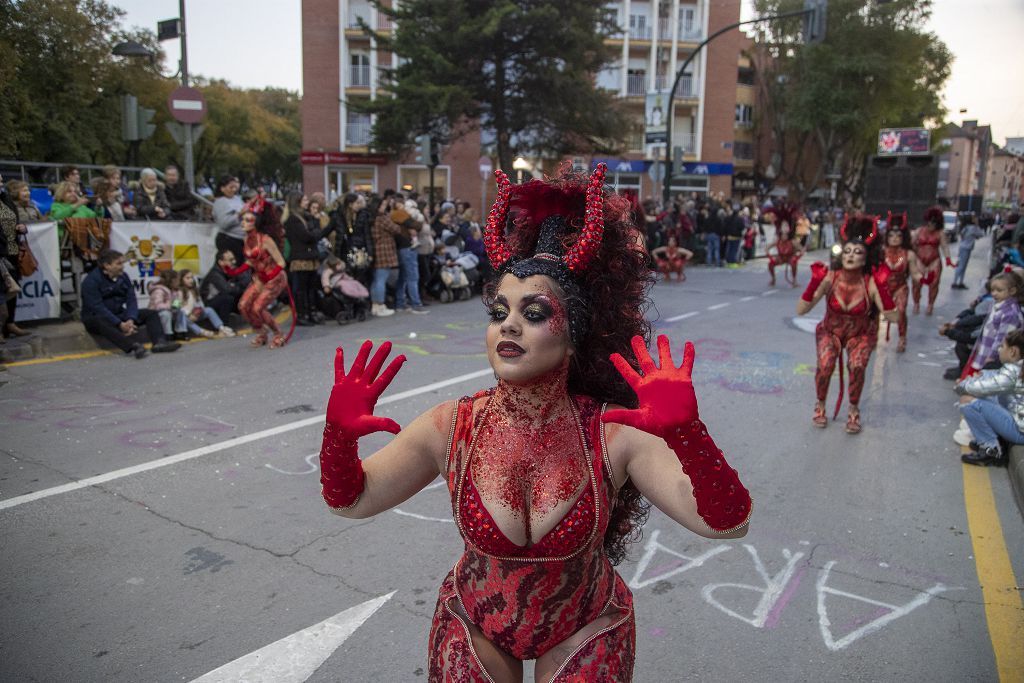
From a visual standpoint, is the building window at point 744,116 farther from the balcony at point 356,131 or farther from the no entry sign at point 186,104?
the no entry sign at point 186,104

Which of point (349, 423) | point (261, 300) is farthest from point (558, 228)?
point (261, 300)

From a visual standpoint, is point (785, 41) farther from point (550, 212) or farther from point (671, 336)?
point (550, 212)

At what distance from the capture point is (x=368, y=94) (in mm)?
39312

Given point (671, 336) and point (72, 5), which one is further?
point (671, 336)

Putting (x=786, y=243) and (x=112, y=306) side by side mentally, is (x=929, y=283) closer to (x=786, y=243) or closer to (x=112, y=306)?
(x=786, y=243)

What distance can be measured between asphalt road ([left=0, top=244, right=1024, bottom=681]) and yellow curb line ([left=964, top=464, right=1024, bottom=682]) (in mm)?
51

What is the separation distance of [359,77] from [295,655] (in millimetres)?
39236

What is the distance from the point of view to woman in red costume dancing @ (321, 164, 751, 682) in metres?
2.12

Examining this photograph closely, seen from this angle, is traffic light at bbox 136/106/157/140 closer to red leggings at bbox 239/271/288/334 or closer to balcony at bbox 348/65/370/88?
red leggings at bbox 239/271/288/334

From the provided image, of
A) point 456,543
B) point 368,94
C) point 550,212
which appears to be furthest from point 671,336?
point 368,94

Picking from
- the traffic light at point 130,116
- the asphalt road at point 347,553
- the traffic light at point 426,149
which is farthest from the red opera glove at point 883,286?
the traffic light at point 426,149

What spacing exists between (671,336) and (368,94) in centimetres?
3173

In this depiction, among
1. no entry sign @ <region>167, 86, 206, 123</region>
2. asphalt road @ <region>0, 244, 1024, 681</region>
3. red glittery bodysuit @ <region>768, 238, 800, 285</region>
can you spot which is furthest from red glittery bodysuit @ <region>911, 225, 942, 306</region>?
no entry sign @ <region>167, 86, 206, 123</region>

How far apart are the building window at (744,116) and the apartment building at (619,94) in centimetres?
804
